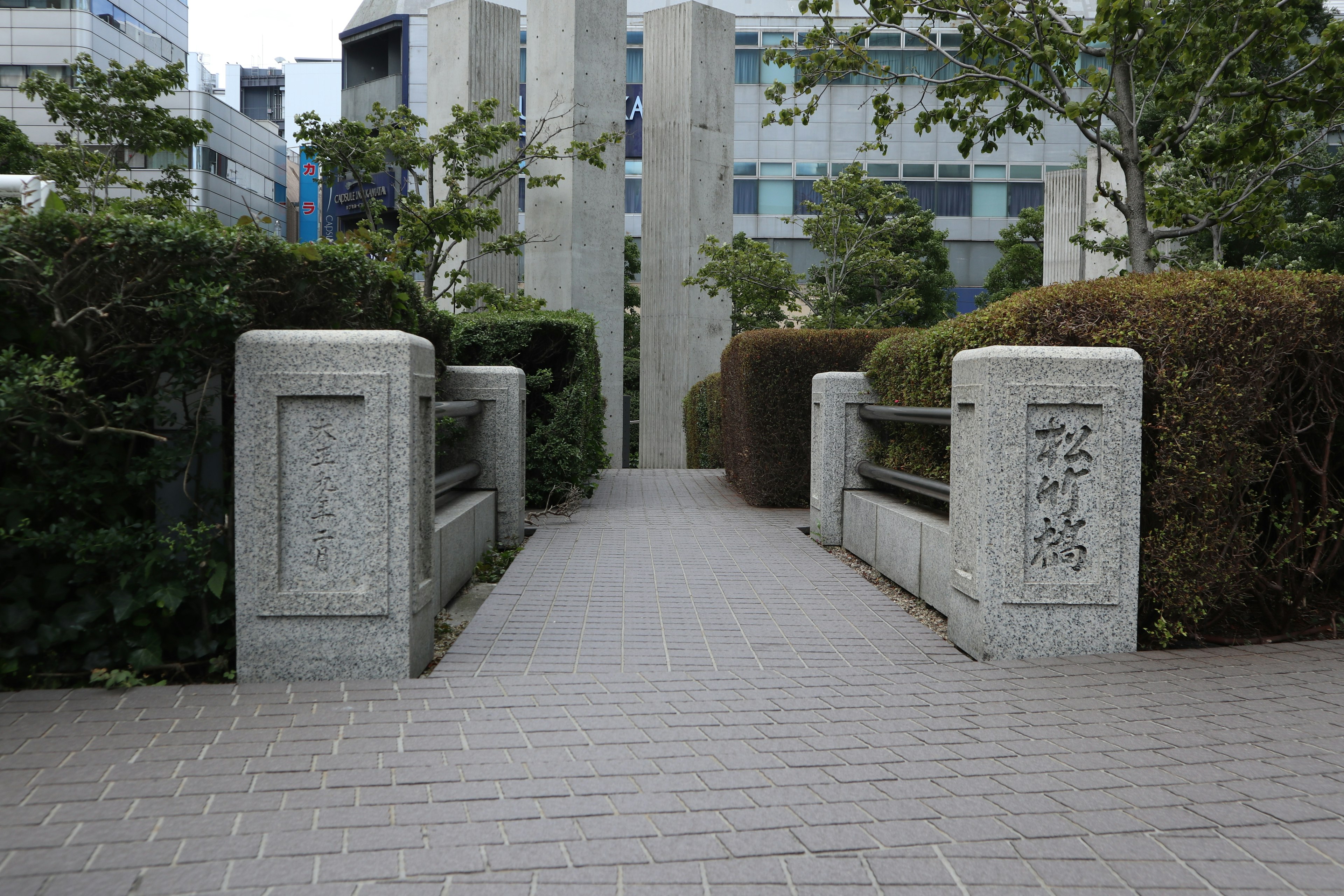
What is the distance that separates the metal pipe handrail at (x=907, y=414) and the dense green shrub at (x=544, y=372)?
3.51 m

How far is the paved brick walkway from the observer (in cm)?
287

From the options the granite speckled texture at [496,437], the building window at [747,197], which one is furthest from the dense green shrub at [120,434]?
the building window at [747,197]

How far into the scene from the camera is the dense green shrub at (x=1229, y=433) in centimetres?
508

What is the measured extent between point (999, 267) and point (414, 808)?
33.3 m

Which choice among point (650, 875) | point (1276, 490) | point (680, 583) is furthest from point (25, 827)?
point (1276, 490)

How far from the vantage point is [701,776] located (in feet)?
11.7

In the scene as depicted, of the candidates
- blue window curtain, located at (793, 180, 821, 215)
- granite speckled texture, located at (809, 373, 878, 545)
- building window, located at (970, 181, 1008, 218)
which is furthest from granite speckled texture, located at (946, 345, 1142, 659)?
building window, located at (970, 181, 1008, 218)

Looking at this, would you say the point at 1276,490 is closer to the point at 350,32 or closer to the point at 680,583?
the point at 680,583

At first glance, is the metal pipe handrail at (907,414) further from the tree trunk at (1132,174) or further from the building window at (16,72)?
the building window at (16,72)

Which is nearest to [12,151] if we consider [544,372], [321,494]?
[544,372]

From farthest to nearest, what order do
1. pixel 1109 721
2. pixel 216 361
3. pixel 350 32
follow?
pixel 350 32, pixel 216 361, pixel 1109 721

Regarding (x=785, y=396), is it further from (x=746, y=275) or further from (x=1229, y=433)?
(x=746, y=275)

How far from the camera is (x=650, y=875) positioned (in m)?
2.84

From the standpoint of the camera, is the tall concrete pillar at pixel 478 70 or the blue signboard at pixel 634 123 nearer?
the tall concrete pillar at pixel 478 70
